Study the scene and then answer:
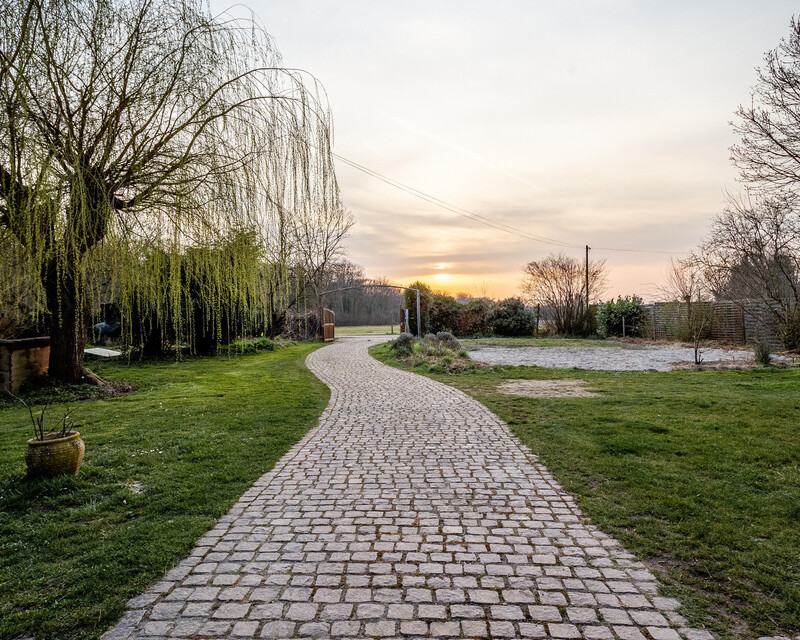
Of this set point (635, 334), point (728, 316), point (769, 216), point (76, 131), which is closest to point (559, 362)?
point (769, 216)

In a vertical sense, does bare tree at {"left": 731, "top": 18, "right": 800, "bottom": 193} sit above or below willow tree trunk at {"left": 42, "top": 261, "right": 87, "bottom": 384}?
above

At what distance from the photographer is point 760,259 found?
15.4m

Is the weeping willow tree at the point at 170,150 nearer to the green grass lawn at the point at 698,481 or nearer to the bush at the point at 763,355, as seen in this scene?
the green grass lawn at the point at 698,481

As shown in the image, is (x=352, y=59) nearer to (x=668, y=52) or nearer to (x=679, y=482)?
(x=679, y=482)

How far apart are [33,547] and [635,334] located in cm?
2625

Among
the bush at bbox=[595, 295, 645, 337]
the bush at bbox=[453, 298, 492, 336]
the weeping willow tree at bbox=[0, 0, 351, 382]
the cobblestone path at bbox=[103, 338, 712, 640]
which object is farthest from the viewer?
the bush at bbox=[453, 298, 492, 336]

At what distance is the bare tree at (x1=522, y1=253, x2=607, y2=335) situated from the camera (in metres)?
26.6

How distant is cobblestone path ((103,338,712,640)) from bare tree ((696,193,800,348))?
14.9 metres

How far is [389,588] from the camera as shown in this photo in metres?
2.43

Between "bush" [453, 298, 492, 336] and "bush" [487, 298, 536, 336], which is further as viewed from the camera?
"bush" [453, 298, 492, 336]

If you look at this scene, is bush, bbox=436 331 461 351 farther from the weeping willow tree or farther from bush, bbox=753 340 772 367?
the weeping willow tree

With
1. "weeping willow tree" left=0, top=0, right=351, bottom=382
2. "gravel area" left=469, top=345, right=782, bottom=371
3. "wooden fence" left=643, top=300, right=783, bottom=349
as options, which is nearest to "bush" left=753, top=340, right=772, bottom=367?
"gravel area" left=469, top=345, right=782, bottom=371

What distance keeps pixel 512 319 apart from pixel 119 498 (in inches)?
1006

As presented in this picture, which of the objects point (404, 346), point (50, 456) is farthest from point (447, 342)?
point (50, 456)
